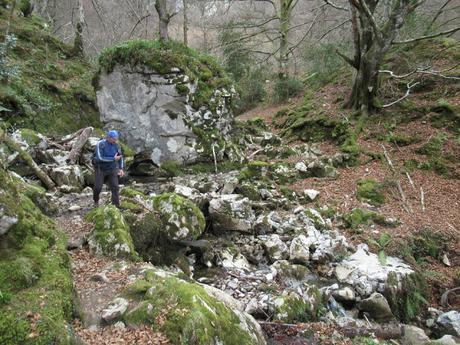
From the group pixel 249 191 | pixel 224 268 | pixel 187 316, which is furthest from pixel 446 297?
pixel 187 316

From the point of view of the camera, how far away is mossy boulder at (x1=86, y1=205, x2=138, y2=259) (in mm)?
5260

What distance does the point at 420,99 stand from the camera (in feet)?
42.3

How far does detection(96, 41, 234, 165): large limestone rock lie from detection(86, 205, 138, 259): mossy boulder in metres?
5.54

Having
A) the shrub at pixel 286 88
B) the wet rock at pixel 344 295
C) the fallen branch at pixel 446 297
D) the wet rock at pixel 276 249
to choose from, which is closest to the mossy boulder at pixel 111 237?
the wet rock at pixel 276 249

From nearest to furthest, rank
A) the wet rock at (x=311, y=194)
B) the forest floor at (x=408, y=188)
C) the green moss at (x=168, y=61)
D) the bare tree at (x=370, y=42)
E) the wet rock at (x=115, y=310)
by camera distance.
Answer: the wet rock at (x=115, y=310), the forest floor at (x=408, y=188), the wet rock at (x=311, y=194), the green moss at (x=168, y=61), the bare tree at (x=370, y=42)

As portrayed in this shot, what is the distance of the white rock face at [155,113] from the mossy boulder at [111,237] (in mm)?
5526

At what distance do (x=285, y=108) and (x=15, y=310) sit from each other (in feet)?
52.0

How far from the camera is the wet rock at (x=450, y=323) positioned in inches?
207

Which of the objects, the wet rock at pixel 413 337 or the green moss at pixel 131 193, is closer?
the wet rock at pixel 413 337

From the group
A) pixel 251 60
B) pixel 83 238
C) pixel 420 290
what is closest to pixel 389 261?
pixel 420 290

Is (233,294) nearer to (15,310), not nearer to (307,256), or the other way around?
(307,256)

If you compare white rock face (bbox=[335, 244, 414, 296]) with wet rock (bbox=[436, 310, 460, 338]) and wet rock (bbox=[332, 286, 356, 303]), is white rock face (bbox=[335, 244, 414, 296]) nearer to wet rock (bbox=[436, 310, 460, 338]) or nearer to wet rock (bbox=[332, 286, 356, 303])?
wet rock (bbox=[332, 286, 356, 303])

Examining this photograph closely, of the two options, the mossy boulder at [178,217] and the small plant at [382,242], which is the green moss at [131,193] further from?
the small plant at [382,242]

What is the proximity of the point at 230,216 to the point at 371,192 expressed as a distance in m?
4.04
